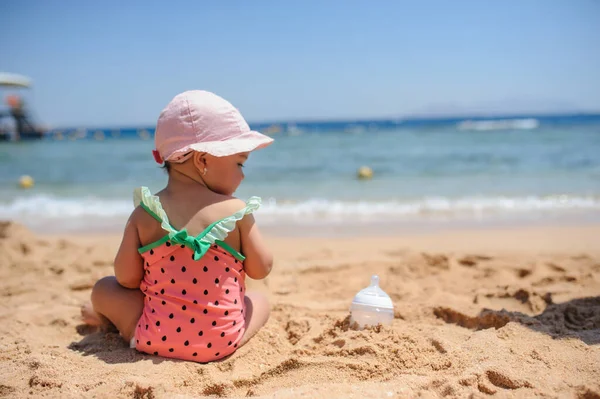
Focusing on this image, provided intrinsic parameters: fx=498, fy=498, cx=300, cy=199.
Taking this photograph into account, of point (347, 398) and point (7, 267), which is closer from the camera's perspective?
point (347, 398)

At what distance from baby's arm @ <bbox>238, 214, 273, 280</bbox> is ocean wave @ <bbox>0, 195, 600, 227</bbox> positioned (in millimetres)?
3910

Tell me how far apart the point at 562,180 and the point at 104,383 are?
9502 mm

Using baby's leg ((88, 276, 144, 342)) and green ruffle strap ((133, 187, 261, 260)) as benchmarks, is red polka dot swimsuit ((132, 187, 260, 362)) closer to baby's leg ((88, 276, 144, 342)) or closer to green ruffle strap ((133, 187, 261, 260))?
green ruffle strap ((133, 187, 261, 260))

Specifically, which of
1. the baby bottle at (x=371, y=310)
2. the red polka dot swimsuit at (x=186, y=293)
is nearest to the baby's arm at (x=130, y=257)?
the red polka dot swimsuit at (x=186, y=293)

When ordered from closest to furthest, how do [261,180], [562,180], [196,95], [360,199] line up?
1. [196,95]
2. [360,199]
3. [562,180]
4. [261,180]

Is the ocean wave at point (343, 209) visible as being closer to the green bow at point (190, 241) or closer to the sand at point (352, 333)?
the sand at point (352, 333)

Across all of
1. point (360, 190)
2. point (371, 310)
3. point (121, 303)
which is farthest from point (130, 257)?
point (360, 190)

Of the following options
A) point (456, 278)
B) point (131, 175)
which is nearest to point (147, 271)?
point (456, 278)

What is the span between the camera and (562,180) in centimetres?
945

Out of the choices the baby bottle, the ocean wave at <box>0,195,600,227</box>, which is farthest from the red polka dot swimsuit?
the ocean wave at <box>0,195,600,227</box>

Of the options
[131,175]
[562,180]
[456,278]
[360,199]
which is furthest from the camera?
[131,175]

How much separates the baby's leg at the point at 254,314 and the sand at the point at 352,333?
0.05m

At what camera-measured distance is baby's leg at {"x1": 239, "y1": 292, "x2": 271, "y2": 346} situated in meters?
2.47

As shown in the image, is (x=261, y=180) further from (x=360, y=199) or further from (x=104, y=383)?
(x=104, y=383)
